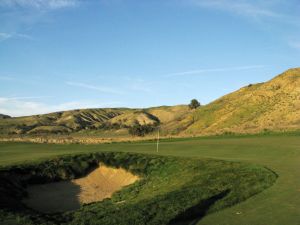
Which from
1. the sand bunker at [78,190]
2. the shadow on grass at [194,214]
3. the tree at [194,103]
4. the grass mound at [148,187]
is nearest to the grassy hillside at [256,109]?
the tree at [194,103]

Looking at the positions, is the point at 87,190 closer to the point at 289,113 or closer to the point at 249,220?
the point at 249,220

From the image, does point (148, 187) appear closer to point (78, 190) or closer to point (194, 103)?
point (78, 190)

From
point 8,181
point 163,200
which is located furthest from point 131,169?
point 163,200

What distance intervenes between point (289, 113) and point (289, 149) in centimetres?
7096

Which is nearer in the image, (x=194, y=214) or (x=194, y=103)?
(x=194, y=214)

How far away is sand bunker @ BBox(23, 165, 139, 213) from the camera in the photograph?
21.8 metres

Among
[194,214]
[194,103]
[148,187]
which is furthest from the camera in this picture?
[194,103]

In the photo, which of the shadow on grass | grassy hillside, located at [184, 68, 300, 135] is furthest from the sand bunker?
grassy hillside, located at [184, 68, 300, 135]

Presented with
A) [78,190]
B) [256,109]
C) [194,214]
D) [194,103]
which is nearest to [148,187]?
[78,190]

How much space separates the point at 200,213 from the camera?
13.2 metres

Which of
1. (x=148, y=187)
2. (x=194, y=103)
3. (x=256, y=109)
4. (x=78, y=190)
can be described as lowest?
(x=78, y=190)

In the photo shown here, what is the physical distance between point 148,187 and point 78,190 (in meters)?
5.59

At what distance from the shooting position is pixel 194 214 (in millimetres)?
13070

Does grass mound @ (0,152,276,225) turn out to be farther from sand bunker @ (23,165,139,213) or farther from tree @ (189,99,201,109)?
tree @ (189,99,201,109)
